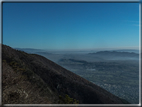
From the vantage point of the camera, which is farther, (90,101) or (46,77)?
(46,77)

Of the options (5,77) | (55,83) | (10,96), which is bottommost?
(55,83)

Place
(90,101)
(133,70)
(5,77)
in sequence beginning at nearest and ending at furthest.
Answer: (5,77)
(90,101)
(133,70)

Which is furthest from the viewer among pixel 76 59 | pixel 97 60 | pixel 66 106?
pixel 97 60

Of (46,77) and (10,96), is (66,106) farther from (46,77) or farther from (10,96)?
(46,77)

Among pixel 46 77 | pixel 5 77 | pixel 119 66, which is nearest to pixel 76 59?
pixel 119 66

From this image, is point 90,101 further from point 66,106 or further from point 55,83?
point 66,106

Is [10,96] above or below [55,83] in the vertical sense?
above

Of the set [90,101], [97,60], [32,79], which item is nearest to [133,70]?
[97,60]

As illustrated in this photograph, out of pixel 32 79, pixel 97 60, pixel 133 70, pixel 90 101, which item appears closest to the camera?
pixel 32 79

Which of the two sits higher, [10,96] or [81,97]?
[10,96]
